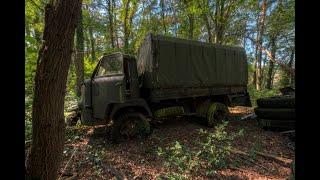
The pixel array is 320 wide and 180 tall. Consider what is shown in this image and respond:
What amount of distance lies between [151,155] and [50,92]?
4089 mm

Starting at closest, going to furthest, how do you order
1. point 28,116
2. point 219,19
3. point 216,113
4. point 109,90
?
point 28,116, point 109,90, point 216,113, point 219,19

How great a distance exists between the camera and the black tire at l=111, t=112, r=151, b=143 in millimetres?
8055

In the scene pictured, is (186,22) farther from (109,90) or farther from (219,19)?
(109,90)

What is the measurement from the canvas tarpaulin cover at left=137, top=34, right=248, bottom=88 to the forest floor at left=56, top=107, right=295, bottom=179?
170 centimetres

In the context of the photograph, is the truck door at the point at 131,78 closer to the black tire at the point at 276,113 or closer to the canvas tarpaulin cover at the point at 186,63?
the canvas tarpaulin cover at the point at 186,63

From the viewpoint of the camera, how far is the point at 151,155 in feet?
23.9

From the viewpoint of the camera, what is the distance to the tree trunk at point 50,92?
3707 millimetres

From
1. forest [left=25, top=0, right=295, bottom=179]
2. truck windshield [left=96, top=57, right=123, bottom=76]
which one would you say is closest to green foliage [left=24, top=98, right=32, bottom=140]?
truck windshield [left=96, top=57, right=123, bottom=76]

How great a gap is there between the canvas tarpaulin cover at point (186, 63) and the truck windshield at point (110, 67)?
100cm

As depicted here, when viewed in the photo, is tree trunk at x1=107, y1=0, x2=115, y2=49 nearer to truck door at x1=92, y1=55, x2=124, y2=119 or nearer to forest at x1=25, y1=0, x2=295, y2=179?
forest at x1=25, y1=0, x2=295, y2=179

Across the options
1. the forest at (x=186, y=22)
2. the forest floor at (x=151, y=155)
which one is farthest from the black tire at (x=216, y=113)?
the forest at (x=186, y=22)

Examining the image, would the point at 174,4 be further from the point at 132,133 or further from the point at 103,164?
the point at 103,164

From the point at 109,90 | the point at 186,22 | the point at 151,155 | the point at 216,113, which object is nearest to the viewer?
the point at 151,155

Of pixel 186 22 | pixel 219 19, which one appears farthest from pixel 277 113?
pixel 186 22
